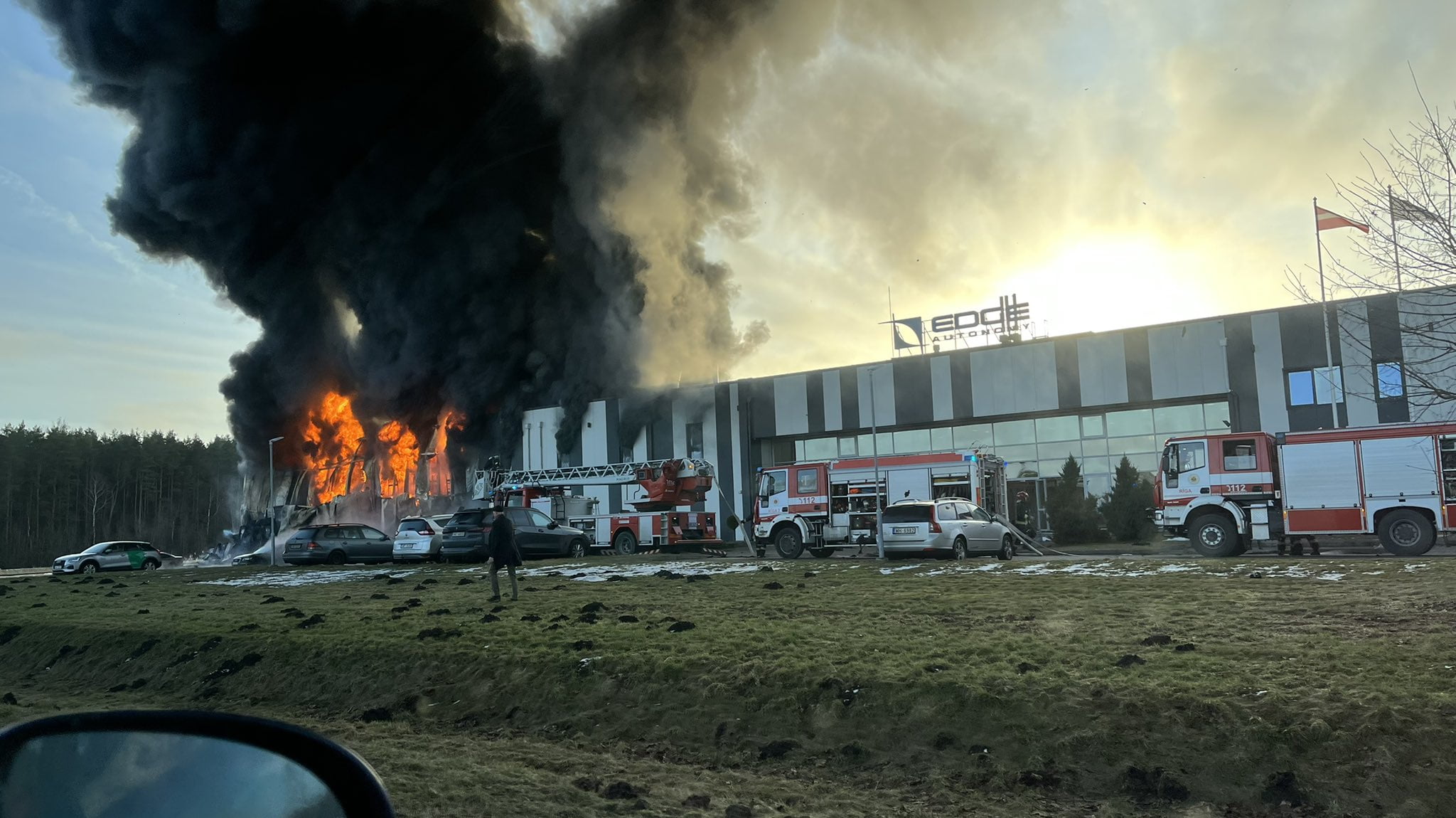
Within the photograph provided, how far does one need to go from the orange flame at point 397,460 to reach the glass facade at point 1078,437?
1159 inches

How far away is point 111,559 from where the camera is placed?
130ft

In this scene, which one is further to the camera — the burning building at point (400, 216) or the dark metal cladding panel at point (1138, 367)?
the burning building at point (400, 216)

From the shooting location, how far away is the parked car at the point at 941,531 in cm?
2381

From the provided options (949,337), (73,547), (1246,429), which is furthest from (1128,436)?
(73,547)

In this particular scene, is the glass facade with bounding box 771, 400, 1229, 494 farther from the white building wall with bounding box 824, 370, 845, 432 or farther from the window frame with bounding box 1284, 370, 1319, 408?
the window frame with bounding box 1284, 370, 1319, 408

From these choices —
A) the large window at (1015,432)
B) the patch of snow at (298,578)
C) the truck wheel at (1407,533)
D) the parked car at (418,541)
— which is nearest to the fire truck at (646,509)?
the parked car at (418,541)

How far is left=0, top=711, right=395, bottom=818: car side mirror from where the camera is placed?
198 cm

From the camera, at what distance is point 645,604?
44.8ft

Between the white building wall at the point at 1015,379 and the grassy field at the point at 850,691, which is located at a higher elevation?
the white building wall at the point at 1015,379

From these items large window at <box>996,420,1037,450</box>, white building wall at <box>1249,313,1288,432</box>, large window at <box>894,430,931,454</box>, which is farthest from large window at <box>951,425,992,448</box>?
white building wall at <box>1249,313,1288,432</box>

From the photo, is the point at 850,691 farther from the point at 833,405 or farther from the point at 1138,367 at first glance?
the point at 833,405

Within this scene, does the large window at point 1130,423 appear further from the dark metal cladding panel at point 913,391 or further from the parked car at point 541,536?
the parked car at point 541,536

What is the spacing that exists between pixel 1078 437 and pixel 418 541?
2591cm

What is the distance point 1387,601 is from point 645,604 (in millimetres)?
9237
